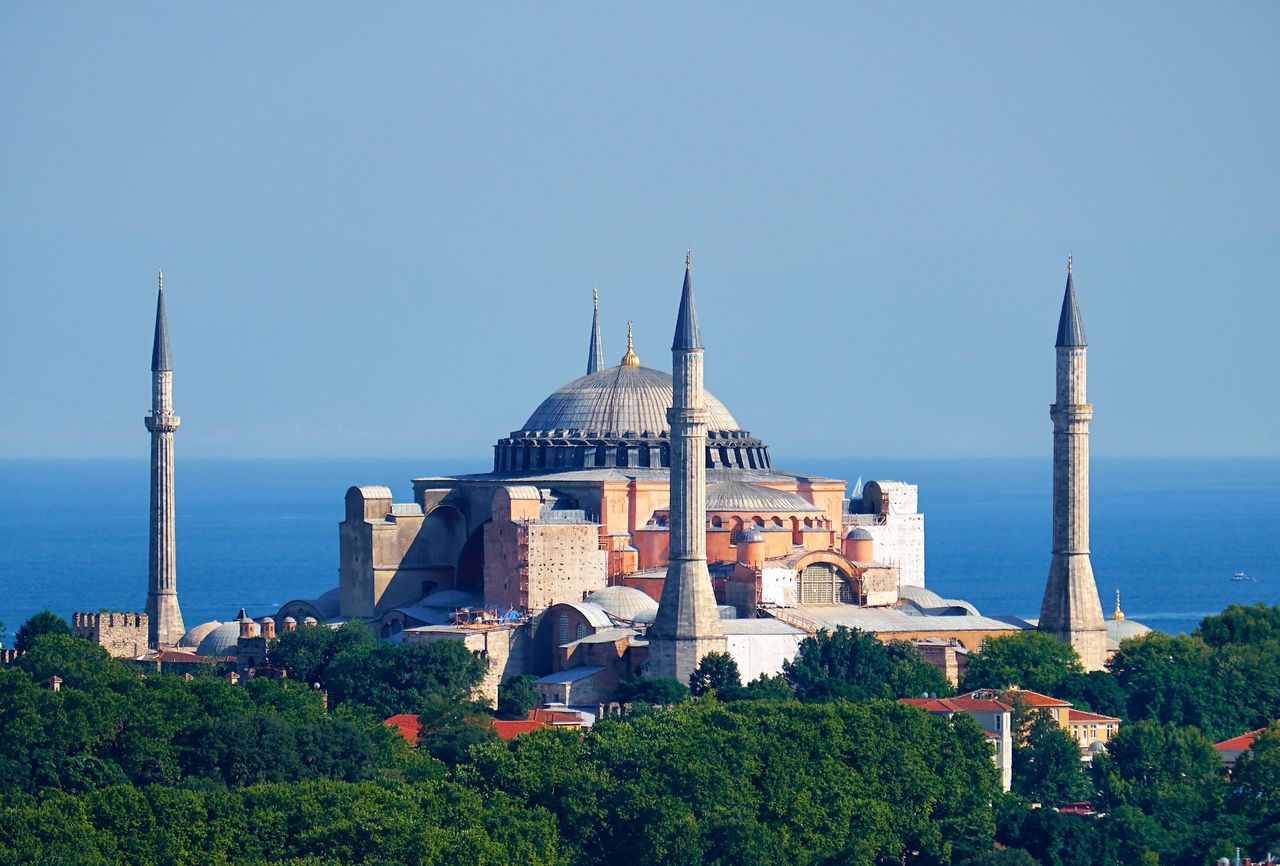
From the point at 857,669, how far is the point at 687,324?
281 inches

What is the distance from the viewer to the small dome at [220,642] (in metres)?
58.9

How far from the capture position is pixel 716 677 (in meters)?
53.0

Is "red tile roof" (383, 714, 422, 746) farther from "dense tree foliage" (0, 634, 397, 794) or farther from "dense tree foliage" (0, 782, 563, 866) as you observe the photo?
"dense tree foliage" (0, 782, 563, 866)

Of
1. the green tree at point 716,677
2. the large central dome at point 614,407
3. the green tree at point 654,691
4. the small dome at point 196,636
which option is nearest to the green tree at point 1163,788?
the green tree at point 716,677

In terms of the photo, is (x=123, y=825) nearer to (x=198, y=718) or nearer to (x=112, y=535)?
(x=198, y=718)

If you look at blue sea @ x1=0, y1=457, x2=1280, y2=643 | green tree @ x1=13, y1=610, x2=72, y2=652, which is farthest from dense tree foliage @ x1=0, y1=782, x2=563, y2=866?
blue sea @ x1=0, y1=457, x2=1280, y2=643

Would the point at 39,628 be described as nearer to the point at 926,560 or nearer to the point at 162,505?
the point at 162,505

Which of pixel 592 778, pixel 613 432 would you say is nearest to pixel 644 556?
pixel 613 432

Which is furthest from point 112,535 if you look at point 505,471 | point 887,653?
point 887,653

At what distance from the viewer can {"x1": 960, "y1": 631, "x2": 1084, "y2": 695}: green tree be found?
54094 millimetres

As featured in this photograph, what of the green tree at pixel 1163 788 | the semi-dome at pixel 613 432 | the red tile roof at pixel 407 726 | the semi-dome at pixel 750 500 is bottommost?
the green tree at pixel 1163 788

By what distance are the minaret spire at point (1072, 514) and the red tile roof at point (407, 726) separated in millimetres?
12650

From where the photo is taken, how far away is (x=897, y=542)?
63.9 metres

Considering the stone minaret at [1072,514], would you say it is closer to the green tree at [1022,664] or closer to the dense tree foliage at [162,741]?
the green tree at [1022,664]
